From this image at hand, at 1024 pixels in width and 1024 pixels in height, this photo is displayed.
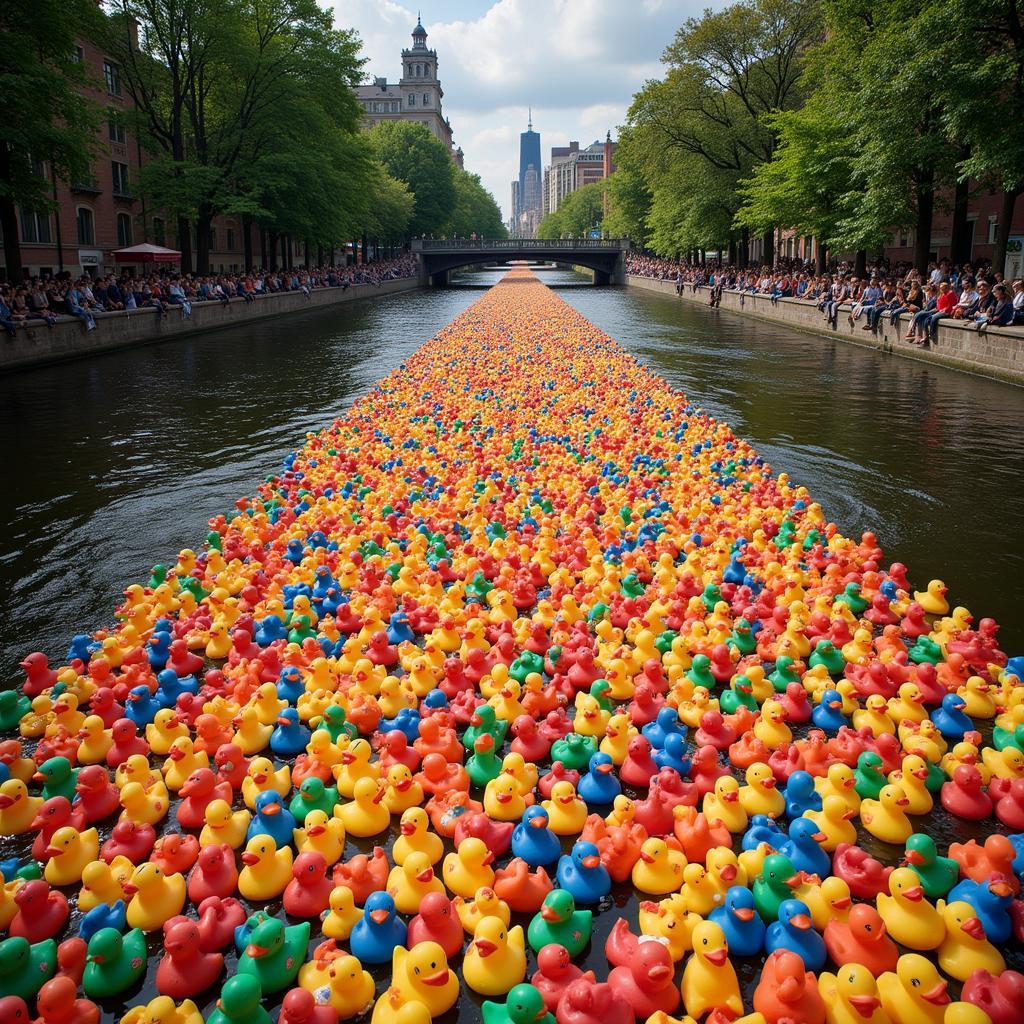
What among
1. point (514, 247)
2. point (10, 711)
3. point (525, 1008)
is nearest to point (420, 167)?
point (514, 247)

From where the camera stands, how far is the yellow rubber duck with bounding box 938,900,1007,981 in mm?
3762

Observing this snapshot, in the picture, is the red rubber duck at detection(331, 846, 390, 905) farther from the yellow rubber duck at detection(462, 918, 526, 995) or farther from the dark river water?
the yellow rubber duck at detection(462, 918, 526, 995)

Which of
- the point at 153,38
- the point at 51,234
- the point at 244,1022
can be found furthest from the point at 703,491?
the point at 51,234

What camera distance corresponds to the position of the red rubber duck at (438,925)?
3746 millimetres

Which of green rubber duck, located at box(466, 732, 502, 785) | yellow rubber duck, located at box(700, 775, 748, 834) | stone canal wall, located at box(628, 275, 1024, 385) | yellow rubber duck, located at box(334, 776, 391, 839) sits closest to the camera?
yellow rubber duck, located at box(700, 775, 748, 834)

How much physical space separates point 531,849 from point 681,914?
2.87 ft

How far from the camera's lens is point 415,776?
5004 mm

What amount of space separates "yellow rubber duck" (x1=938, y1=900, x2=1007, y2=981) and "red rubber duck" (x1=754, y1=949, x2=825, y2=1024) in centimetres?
77

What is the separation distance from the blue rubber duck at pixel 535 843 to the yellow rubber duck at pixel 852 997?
1.43 m

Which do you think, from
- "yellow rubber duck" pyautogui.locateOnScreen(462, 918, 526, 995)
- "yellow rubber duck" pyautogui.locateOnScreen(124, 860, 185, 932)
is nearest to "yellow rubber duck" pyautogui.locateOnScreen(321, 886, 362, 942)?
"yellow rubber duck" pyautogui.locateOnScreen(462, 918, 526, 995)

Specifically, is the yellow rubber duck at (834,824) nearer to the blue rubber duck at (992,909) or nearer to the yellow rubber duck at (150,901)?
the blue rubber duck at (992,909)

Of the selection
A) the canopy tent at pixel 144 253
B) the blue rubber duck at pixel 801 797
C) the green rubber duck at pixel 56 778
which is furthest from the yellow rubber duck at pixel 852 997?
the canopy tent at pixel 144 253

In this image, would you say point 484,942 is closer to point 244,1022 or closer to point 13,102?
point 244,1022

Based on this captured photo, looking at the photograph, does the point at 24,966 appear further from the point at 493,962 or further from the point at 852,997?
the point at 852,997
